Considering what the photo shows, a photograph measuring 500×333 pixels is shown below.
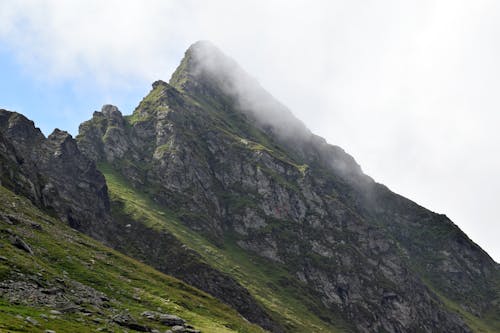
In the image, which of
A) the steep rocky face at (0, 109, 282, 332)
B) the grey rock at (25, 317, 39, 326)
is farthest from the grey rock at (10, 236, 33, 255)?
the steep rocky face at (0, 109, 282, 332)

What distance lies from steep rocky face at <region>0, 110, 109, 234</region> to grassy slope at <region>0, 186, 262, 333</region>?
91.7 ft

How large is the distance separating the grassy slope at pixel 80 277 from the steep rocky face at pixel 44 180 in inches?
1100

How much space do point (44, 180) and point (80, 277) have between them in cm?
8776

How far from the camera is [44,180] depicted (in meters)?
152

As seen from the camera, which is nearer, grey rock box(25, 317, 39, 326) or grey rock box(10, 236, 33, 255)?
grey rock box(25, 317, 39, 326)

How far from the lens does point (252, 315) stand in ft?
550

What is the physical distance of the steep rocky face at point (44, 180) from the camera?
136m

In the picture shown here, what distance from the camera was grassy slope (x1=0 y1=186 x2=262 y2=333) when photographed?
154ft

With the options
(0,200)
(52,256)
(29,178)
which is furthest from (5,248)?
(29,178)

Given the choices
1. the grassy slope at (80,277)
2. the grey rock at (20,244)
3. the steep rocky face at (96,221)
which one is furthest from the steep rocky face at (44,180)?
the grey rock at (20,244)

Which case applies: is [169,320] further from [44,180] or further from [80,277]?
[44,180]

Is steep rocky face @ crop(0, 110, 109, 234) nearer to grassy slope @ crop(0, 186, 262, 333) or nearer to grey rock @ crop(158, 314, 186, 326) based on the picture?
grassy slope @ crop(0, 186, 262, 333)

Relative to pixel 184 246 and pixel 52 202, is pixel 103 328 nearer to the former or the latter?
pixel 52 202

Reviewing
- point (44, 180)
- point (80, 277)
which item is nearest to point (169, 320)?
point (80, 277)
